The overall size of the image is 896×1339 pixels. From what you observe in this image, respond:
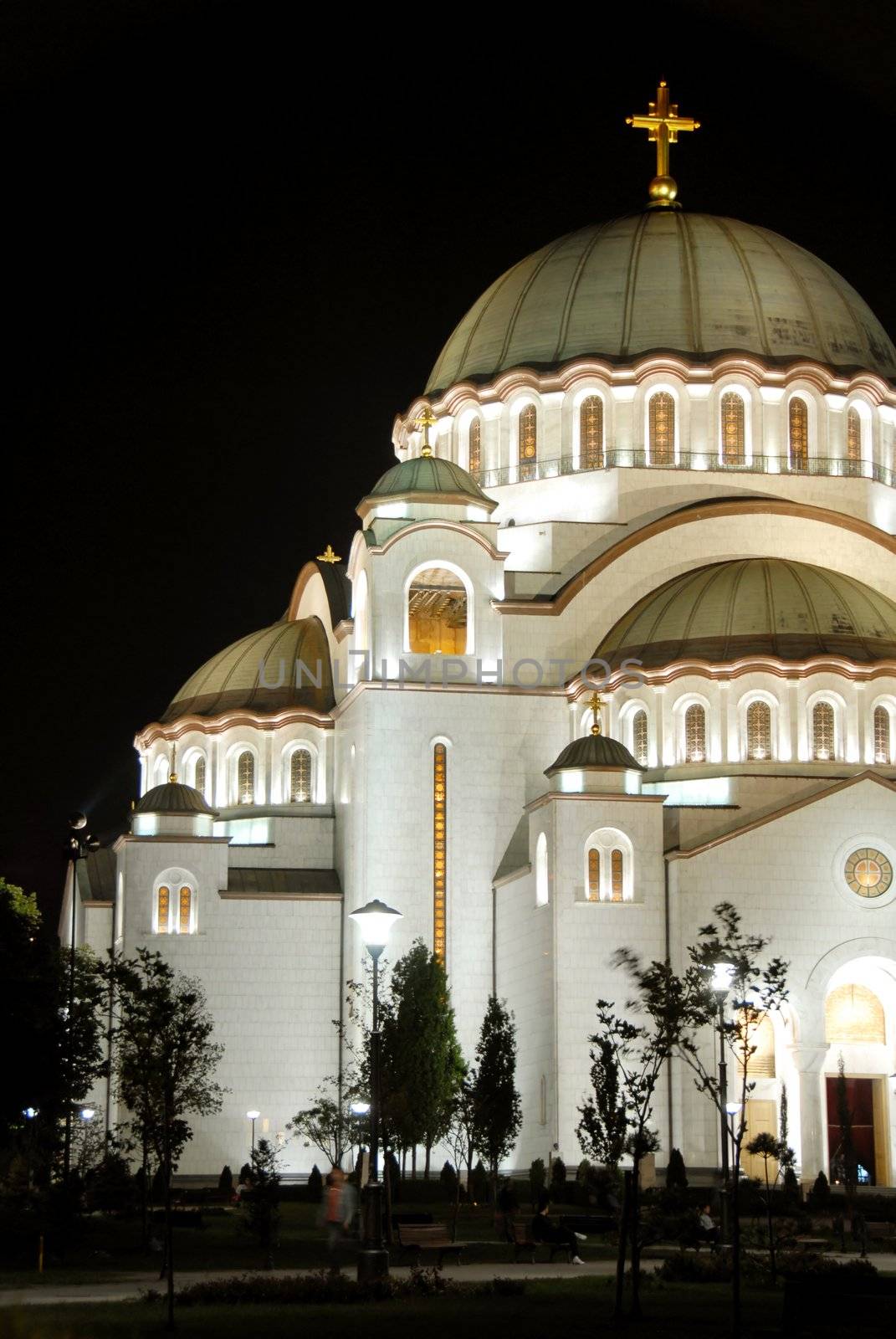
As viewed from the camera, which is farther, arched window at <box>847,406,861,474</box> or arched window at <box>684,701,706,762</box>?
arched window at <box>847,406,861,474</box>

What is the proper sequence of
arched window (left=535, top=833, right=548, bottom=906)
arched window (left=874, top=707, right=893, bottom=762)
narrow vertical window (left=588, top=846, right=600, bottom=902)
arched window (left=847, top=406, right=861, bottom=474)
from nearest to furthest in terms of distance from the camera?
narrow vertical window (left=588, top=846, right=600, bottom=902) → arched window (left=535, top=833, right=548, bottom=906) → arched window (left=874, top=707, right=893, bottom=762) → arched window (left=847, top=406, right=861, bottom=474)

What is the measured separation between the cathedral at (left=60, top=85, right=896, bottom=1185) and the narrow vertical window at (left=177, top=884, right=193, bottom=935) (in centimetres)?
4

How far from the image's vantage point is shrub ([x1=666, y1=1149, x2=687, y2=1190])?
34969 millimetres

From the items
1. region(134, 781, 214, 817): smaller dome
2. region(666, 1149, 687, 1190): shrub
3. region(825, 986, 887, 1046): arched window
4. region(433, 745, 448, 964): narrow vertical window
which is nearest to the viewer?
region(666, 1149, 687, 1190): shrub

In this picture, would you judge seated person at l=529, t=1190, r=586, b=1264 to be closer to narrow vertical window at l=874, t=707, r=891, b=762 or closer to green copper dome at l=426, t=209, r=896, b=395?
narrow vertical window at l=874, t=707, r=891, b=762

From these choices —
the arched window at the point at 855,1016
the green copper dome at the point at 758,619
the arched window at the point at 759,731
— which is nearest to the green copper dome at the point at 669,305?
the green copper dome at the point at 758,619

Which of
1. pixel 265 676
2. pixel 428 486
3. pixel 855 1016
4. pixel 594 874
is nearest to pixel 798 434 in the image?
pixel 428 486

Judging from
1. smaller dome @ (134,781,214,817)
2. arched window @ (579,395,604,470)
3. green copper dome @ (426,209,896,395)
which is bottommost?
smaller dome @ (134,781,214,817)

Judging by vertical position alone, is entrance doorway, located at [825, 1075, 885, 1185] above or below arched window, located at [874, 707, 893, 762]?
below

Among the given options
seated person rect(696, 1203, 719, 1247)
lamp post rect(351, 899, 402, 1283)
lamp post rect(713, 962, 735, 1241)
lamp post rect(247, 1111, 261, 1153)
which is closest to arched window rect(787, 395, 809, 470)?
lamp post rect(247, 1111, 261, 1153)

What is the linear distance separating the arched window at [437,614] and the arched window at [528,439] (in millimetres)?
3978

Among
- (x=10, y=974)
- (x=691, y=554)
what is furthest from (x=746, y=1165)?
(x=10, y=974)

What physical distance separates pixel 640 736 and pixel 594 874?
3.68 m

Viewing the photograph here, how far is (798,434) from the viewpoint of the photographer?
153 ft
